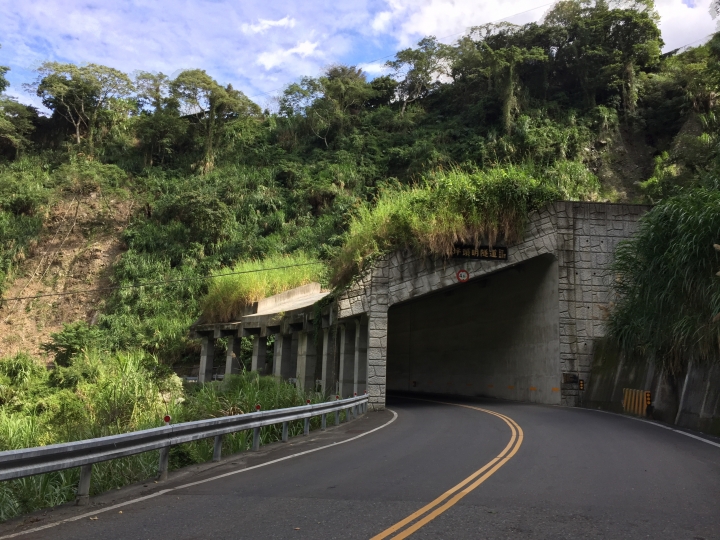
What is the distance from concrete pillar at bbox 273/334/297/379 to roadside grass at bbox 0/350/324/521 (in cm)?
520

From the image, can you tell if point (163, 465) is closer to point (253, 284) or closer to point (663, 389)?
point (663, 389)

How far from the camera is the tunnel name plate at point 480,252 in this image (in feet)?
68.6

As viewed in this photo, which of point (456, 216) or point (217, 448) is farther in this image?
point (456, 216)

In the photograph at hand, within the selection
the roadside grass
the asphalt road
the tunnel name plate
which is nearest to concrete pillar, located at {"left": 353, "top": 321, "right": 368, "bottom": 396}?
the tunnel name plate

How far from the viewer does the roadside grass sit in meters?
7.80

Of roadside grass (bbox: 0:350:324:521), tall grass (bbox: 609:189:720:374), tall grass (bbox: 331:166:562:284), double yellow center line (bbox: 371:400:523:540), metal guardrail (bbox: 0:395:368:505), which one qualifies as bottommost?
roadside grass (bbox: 0:350:324:521)

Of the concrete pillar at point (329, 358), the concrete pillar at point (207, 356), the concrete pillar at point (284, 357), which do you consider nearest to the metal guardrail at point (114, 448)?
the concrete pillar at point (329, 358)

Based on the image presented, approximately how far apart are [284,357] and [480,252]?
11284 mm

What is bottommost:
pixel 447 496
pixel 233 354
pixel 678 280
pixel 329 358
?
pixel 447 496

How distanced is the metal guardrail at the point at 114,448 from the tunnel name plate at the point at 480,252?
450 inches

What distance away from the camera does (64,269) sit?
45.8 metres

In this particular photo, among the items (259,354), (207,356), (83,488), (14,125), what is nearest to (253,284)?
(259,354)

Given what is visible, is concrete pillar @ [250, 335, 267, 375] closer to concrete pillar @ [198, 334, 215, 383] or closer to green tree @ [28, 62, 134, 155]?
concrete pillar @ [198, 334, 215, 383]

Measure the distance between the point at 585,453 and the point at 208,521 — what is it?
6480 millimetres
